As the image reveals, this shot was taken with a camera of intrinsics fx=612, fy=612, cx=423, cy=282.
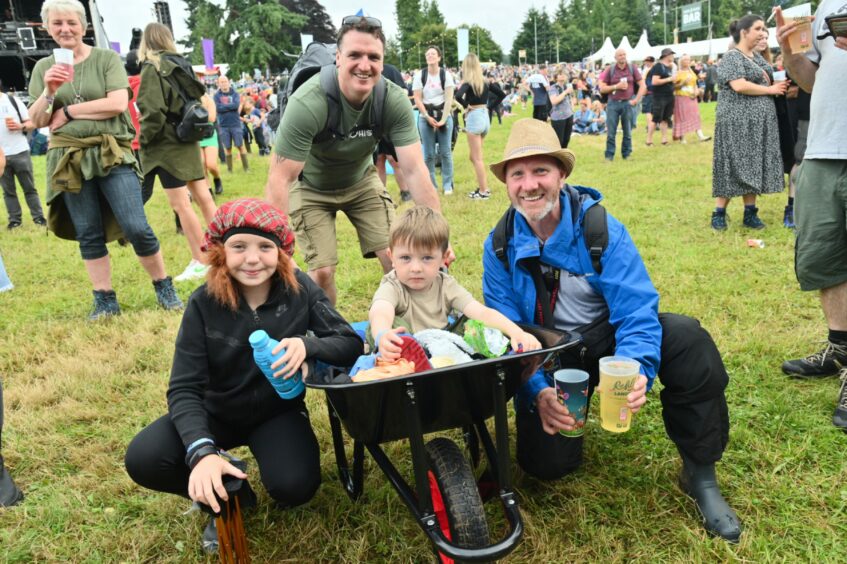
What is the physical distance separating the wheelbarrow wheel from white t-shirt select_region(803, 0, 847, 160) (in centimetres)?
229

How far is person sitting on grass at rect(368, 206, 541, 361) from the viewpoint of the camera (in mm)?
2326

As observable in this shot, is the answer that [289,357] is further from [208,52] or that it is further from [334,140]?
[208,52]

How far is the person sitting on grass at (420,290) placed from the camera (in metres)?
2.33

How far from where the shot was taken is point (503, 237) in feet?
8.34

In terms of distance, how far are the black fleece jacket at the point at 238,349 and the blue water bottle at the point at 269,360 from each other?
0.11 metres

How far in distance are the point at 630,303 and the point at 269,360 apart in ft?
4.34

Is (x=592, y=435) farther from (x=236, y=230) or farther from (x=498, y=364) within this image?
(x=236, y=230)

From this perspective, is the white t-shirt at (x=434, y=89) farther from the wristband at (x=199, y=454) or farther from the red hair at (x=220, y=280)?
the wristband at (x=199, y=454)

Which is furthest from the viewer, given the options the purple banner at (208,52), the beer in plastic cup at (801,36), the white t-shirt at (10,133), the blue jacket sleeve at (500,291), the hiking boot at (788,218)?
the purple banner at (208,52)

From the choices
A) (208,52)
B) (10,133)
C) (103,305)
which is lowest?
(103,305)

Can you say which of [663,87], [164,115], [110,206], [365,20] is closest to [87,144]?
[110,206]

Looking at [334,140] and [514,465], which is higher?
[334,140]

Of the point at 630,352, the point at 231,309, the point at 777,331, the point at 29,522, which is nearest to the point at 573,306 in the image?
the point at 630,352

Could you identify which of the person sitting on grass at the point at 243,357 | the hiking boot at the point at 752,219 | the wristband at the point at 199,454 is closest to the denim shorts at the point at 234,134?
the hiking boot at the point at 752,219
